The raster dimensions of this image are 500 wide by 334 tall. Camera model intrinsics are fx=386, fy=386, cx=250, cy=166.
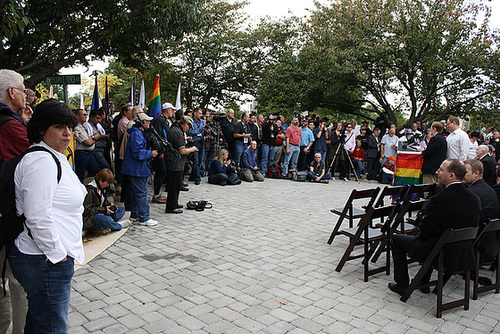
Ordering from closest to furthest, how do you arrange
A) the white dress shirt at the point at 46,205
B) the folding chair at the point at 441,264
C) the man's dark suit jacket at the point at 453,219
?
the white dress shirt at the point at 46,205 → the folding chair at the point at 441,264 → the man's dark suit jacket at the point at 453,219

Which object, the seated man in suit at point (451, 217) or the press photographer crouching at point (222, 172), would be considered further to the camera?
the press photographer crouching at point (222, 172)

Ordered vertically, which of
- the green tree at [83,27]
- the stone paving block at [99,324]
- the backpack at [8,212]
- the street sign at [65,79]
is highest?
the green tree at [83,27]

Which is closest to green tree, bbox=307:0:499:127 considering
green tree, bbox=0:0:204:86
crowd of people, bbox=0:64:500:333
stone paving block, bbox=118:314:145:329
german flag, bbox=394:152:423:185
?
crowd of people, bbox=0:64:500:333

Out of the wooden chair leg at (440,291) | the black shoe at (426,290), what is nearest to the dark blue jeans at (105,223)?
the black shoe at (426,290)

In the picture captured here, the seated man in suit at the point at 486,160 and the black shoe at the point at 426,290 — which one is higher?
the seated man in suit at the point at 486,160

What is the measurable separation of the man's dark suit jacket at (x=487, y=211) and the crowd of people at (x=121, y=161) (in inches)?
3.6

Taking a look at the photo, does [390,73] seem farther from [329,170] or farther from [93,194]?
[93,194]

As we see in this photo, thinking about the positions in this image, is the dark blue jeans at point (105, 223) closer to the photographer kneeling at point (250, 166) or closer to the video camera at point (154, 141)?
the video camera at point (154, 141)

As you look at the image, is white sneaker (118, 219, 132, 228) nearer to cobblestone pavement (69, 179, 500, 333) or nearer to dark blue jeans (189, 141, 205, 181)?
cobblestone pavement (69, 179, 500, 333)

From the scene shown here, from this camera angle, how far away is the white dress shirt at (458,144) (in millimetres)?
8188

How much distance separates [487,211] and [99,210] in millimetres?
5422

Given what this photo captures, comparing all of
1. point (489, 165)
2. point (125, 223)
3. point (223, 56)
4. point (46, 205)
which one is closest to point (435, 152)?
point (489, 165)

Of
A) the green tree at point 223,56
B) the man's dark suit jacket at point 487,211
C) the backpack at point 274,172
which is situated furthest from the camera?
the green tree at point 223,56

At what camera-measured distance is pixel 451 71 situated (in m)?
17.8
